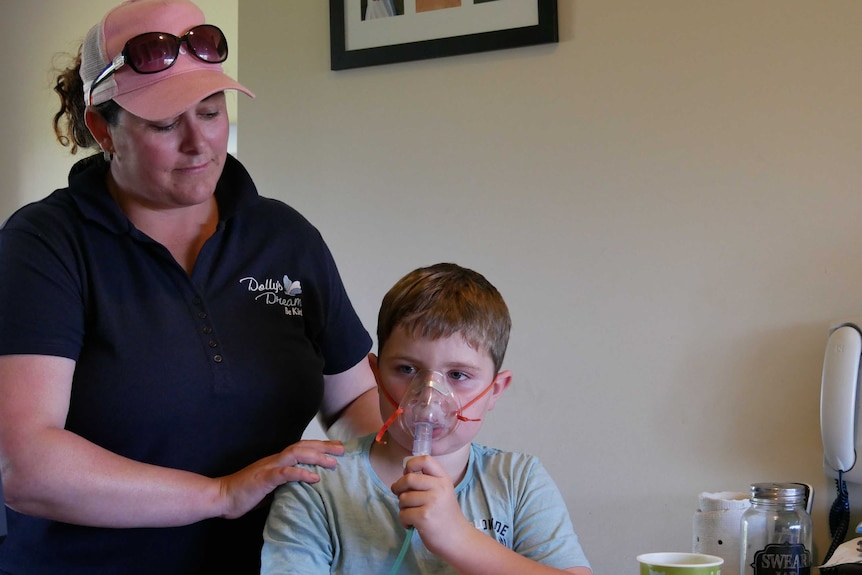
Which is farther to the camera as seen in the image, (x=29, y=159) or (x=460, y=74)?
(x=29, y=159)

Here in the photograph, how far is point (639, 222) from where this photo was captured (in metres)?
2.14

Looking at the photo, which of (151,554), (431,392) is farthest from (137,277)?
(431,392)

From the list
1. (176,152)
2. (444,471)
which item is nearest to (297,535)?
(444,471)

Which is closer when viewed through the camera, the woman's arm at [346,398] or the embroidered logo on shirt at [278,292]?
the embroidered logo on shirt at [278,292]

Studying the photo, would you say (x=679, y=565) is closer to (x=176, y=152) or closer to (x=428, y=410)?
(x=428, y=410)

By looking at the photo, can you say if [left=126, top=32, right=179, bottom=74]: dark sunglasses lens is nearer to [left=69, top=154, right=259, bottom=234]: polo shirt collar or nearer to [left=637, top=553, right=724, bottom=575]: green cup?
[left=69, top=154, right=259, bottom=234]: polo shirt collar

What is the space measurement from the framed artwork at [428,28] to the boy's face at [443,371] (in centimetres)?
115

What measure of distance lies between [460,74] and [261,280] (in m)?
0.99

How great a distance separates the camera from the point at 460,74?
7.66ft

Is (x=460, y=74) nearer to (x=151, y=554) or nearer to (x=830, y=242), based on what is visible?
(x=830, y=242)

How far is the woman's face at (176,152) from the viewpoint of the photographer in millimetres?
1443

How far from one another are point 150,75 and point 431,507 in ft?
2.52

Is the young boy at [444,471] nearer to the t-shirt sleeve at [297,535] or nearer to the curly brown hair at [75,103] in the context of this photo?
the t-shirt sleeve at [297,535]

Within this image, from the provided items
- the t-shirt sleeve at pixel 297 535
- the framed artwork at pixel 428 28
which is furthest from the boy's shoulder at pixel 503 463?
the framed artwork at pixel 428 28
